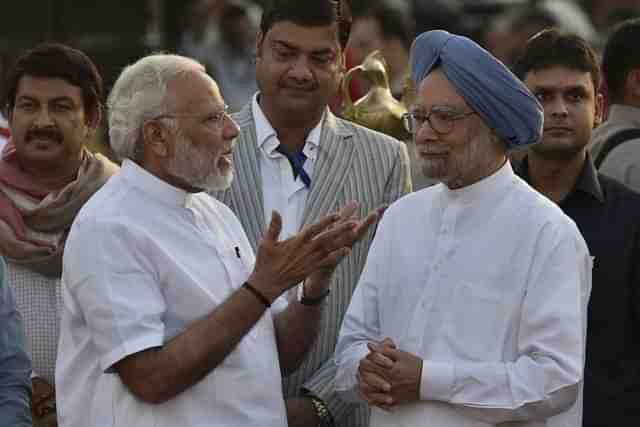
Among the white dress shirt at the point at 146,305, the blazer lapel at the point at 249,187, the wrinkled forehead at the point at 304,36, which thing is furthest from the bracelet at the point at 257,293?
the wrinkled forehead at the point at 304,36

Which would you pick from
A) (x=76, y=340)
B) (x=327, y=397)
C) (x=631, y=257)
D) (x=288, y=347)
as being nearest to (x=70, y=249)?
(x=76, y=340)

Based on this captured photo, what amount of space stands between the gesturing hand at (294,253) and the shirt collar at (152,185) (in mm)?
336

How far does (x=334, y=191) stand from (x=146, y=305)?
1.16 metres

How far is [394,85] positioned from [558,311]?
14.5 ft

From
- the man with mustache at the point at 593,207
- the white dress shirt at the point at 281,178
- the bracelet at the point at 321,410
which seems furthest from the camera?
the white dress shirt at the point at 281,178

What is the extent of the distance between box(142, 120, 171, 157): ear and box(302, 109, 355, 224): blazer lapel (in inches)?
33.1

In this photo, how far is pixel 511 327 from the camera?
4.32m

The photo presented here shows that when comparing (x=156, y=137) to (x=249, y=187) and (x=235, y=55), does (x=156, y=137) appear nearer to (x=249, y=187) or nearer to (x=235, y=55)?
(x=249, y=187)

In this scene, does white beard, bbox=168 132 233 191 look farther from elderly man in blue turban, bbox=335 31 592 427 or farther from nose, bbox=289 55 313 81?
nose, bbox=289 55 313 81

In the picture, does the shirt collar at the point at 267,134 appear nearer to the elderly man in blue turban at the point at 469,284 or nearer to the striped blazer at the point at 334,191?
the striped blazer at the point at 334,191

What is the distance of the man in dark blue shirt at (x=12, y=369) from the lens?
14.4 ft

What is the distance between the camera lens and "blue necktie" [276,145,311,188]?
17.2 feet

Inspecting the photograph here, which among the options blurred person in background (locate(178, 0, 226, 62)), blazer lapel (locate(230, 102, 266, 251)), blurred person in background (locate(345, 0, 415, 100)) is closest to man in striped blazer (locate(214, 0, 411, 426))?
blazer lapel (locate(230, 102, 266, 251))

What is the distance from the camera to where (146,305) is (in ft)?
13.8
